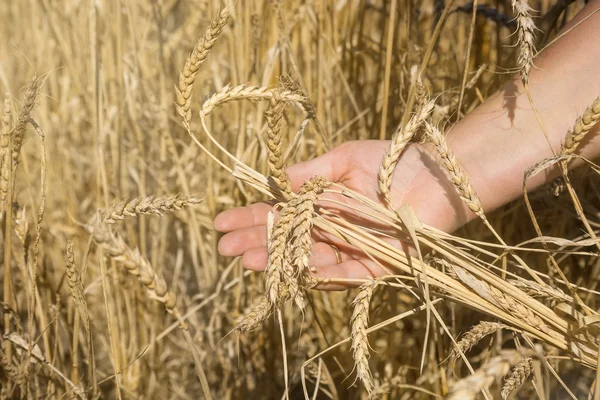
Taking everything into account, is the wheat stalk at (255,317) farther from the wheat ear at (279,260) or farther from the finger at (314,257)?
the finger at (314,257)

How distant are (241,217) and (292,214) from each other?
12.8 inches

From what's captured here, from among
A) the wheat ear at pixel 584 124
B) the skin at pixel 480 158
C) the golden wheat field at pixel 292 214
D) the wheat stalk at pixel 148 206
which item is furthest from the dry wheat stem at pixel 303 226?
the wheat ear at pixel 584 124

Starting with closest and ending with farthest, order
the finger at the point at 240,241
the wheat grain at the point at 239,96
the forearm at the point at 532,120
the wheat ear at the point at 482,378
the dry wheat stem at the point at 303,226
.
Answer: the wheat ear at the point at 482,378, the dry wheat stem at the point at 303,226, the wheat grain at the point at 239,96, the forearm at the point at 532,120, the finger at the point at 240,241

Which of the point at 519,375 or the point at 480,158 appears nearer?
the point at 519,375

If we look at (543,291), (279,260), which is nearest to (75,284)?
(279,260)

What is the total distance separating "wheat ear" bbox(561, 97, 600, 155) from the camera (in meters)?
0.65

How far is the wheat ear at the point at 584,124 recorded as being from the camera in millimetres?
651

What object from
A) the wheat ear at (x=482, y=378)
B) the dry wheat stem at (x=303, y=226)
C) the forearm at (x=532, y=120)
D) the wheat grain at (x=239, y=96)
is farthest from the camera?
the forearm at (x=532, y=120)

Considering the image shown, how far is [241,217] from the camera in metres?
0.95

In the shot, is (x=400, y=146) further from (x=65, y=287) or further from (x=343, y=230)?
(x=65, y=287)

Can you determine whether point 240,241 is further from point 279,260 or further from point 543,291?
point 543,291

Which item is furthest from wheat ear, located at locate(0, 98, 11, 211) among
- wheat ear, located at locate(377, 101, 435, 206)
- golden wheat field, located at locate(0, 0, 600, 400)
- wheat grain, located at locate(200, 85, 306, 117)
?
wheat ear, located at locate(377, 101, 435, 206)

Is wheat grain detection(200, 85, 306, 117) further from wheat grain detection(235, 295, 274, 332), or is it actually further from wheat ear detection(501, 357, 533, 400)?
wheat ear detection(501, 357, 533, 400)

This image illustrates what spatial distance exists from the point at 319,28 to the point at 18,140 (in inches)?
28.2
